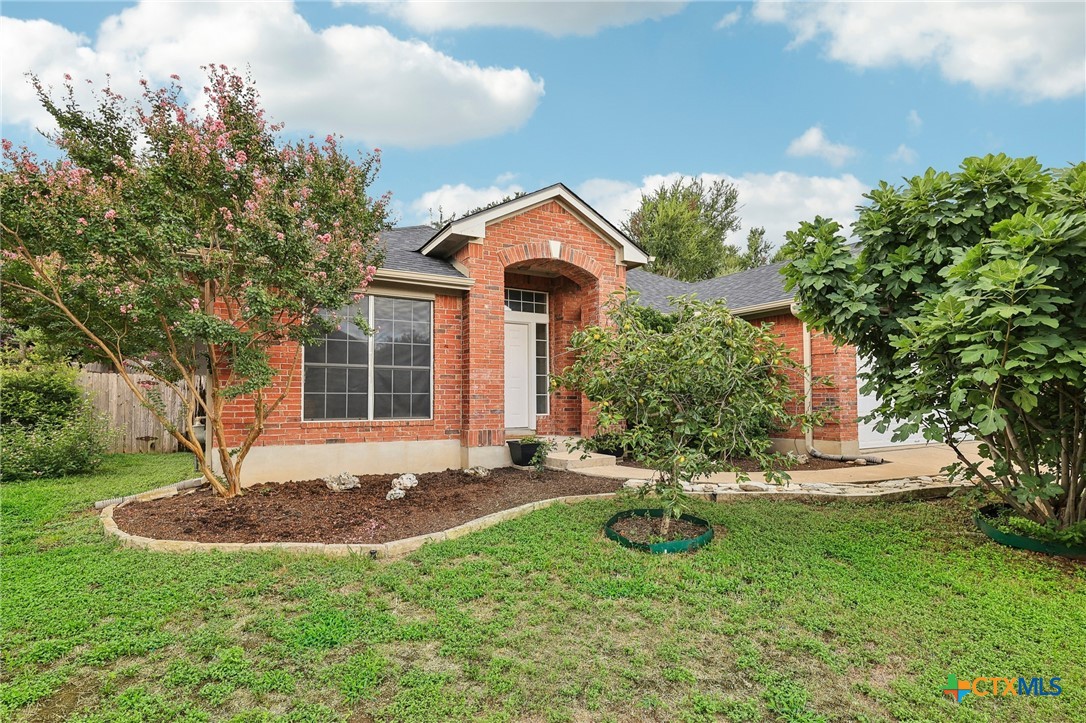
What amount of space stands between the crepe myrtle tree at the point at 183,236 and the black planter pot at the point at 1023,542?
7098 millimetres

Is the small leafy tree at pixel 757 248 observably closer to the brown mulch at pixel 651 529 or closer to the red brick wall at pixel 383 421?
the red brick wall at pixel 383 421

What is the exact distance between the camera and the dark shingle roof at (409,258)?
8086mm

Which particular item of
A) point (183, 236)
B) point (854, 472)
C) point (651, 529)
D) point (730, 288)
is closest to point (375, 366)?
point (183, 236)

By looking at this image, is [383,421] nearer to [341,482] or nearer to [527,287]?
[341,482]

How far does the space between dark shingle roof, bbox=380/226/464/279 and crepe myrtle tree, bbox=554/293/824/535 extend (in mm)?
4270

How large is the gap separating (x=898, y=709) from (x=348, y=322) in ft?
24.4

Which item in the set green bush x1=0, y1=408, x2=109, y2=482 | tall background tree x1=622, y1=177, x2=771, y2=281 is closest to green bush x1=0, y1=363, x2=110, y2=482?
green bush x1=0, y1=408, x2=109, y2=482

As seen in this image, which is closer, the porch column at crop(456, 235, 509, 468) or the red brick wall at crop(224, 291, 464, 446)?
the red brick wall at crop(224, 291, 464, 446)

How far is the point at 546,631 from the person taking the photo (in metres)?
3.04

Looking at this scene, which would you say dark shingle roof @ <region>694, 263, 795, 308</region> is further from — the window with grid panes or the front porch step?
the front porch step

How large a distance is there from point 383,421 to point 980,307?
23.7ft

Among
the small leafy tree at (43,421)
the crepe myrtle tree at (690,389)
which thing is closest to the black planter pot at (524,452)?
the crepe myrtle tree at (690,389)

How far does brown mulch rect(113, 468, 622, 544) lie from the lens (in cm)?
488

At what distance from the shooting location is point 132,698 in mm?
2381
